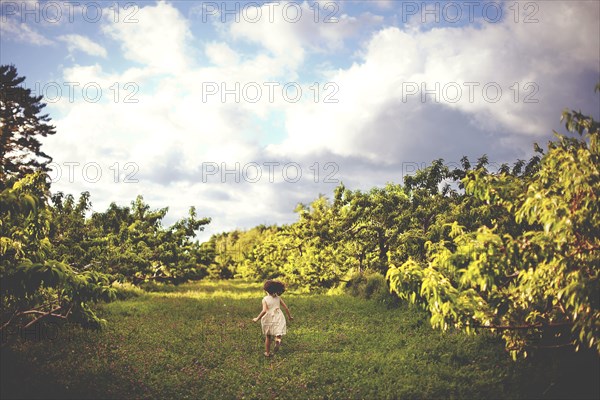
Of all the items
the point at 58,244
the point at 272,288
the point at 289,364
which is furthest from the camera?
the point at 58,244

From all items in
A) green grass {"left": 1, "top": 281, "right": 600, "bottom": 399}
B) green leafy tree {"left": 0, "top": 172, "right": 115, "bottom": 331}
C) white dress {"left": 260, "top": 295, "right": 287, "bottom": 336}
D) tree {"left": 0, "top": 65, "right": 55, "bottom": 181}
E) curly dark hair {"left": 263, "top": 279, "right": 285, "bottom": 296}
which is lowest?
green grass {"left": 1, "top": 281, "right": 600, "bottom": 399}

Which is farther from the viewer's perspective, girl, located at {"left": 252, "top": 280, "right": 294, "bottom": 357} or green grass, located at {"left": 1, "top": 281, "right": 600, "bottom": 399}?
girl, located at {"left": 252, "top": 280, "right": 294, "bottom": 357}

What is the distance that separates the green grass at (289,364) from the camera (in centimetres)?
951

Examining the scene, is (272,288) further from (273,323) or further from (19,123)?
(19,123)

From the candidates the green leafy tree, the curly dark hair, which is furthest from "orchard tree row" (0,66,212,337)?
the curly dark hair

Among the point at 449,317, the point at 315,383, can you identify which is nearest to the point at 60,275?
the point at 315,383

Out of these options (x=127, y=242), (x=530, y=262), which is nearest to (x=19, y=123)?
(x=127, y=242)

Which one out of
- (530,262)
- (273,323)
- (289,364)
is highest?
(530,262)

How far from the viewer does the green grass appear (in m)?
9.51

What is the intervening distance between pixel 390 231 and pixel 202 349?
1175 cm

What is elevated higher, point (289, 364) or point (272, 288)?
point (272, 288)

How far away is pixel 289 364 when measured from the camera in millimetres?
12094

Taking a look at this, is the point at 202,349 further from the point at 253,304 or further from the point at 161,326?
the point at 253,304

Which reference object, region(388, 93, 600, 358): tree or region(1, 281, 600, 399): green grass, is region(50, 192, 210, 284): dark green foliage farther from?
region(388, 93, 600, 358): tree
